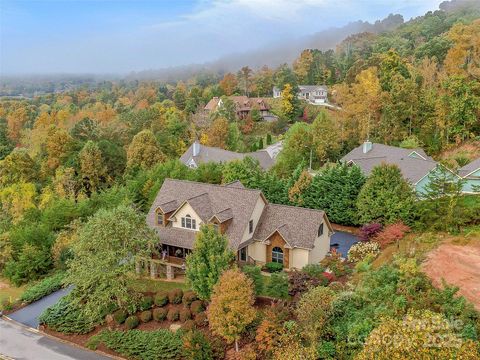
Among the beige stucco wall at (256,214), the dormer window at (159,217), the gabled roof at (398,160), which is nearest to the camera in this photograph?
the beige stucco wall at (256,214)

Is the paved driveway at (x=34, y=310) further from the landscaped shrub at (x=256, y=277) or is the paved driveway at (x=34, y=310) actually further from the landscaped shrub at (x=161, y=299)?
the landscaped shrub at (x=256, y=277)

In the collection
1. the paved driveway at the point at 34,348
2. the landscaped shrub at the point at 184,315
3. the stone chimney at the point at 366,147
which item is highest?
the stone chimney at the point at 366,147

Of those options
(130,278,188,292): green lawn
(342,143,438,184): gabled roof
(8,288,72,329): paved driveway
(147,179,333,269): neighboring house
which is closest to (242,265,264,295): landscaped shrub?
(147,179,333,269): neighboring house

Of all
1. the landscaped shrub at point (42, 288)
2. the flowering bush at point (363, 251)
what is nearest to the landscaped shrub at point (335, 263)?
the flowering bush at point (363, 251)

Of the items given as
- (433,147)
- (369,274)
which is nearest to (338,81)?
(433,147)

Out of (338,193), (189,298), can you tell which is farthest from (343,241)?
(189,298)

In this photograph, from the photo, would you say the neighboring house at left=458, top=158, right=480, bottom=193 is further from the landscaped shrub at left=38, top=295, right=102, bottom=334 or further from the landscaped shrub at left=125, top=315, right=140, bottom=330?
the landscaped shrub at left=38, top=295, right=102, bottom=334

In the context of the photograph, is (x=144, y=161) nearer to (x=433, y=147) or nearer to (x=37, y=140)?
(x=37, y=140)
